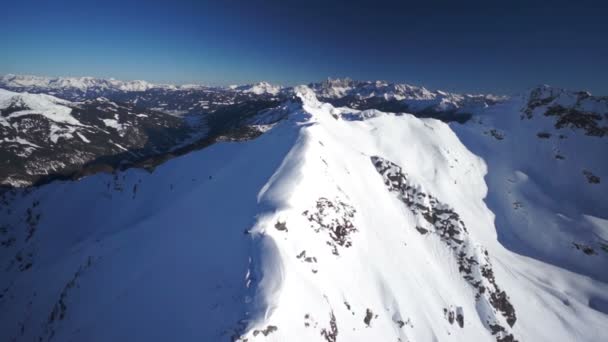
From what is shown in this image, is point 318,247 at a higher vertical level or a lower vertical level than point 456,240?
higher

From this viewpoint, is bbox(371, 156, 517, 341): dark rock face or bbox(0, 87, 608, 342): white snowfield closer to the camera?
bbox(0, 87, 608, 342): white snowfield

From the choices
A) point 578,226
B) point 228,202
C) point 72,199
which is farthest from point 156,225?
point 578,226

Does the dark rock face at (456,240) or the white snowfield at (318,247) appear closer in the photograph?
the white snowfield at (318,247)

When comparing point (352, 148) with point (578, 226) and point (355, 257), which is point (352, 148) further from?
point (578, 226)

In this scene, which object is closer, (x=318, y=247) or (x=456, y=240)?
(x=318, y=247)
